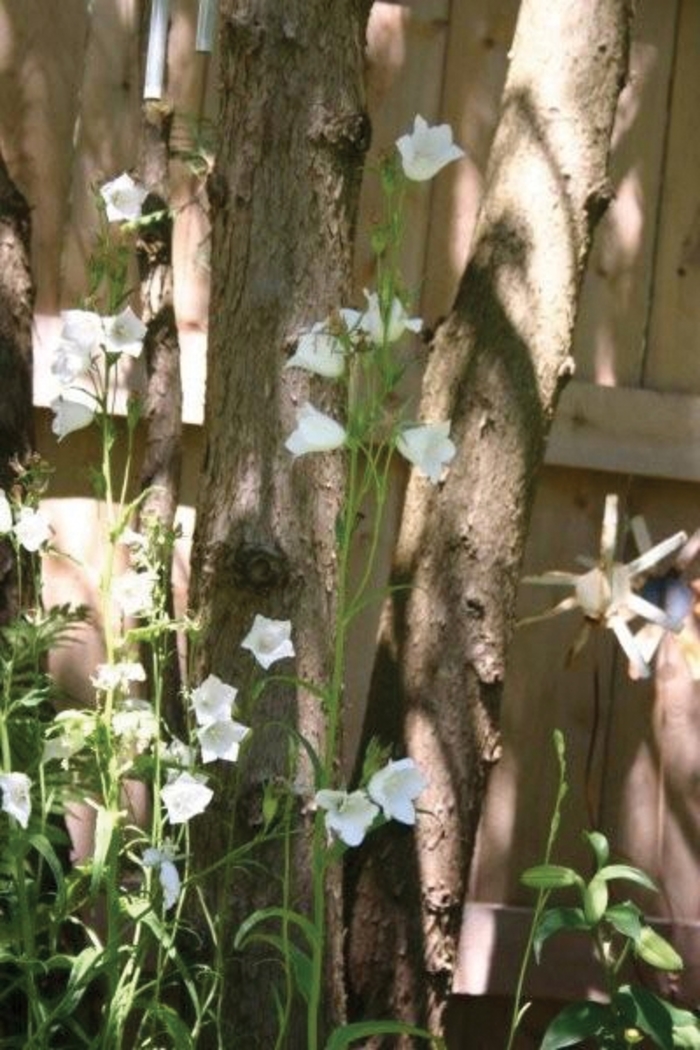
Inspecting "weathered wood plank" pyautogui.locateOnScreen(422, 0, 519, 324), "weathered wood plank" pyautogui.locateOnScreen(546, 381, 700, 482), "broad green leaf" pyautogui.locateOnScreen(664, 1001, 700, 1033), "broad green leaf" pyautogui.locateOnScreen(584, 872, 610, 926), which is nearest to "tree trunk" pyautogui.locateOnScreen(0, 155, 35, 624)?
"weathered wood plank" pyautogui.locateOnScreen(422, 0, 519, 324)

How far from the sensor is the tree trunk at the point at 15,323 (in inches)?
122

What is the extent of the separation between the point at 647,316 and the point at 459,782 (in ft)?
3.76

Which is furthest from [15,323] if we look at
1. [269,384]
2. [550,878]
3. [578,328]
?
[550,878]

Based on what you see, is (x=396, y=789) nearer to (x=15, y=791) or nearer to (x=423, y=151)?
(x=15, y=791)

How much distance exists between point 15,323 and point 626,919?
1.33 metres

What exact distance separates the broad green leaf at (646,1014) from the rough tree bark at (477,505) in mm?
280

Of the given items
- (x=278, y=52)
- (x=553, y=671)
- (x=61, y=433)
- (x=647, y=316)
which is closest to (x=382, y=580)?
(x=553, y=671)

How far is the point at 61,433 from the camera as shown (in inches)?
88.6

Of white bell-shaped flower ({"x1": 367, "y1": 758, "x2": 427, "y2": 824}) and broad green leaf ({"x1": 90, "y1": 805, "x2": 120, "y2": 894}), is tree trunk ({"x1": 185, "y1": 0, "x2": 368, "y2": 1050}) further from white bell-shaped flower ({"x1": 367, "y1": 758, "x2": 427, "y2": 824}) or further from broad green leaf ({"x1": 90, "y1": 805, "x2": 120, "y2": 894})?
white bell-shaped flower ({"x1": 367, "y1": 758, "x2": 427, "y2": 824})

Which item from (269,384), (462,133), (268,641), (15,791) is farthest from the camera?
(462,133)

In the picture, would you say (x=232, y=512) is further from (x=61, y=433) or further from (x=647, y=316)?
(x=647, y=316)

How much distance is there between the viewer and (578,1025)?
2828mm

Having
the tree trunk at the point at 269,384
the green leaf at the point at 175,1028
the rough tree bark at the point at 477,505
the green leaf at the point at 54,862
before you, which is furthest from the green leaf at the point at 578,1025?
the green leaf at the point at 54,862

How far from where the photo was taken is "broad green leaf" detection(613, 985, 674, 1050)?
2.80m
